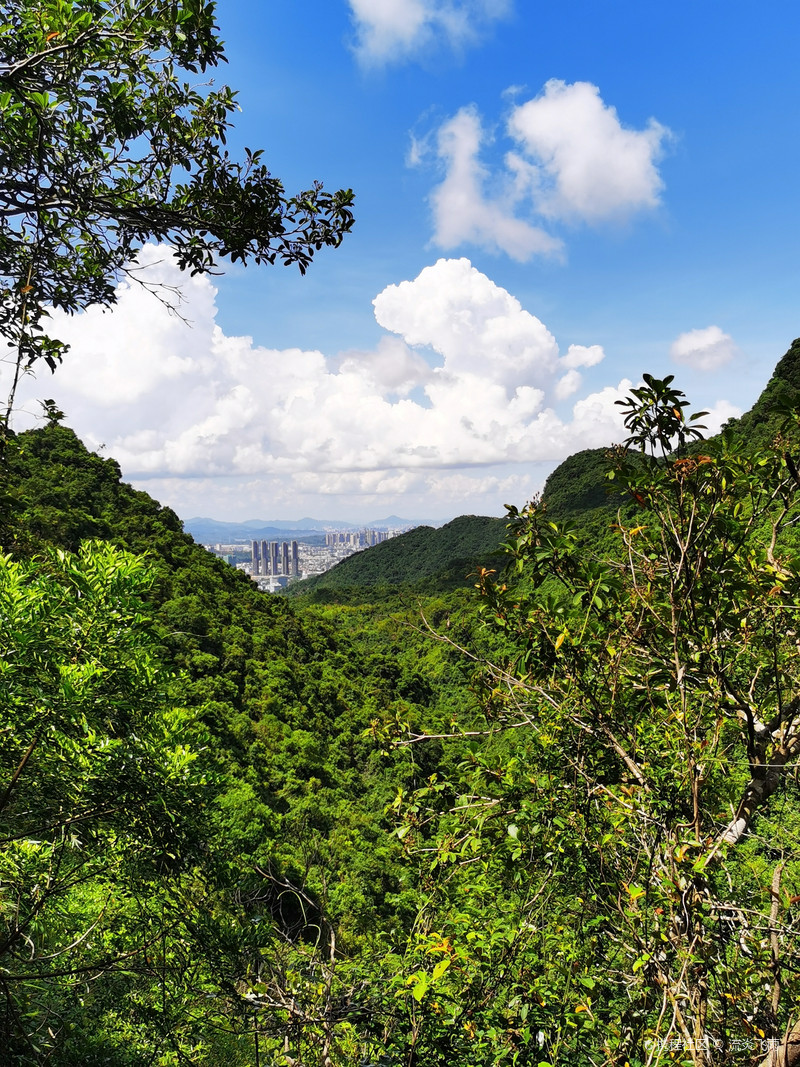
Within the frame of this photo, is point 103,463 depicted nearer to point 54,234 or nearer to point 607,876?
point 54,234

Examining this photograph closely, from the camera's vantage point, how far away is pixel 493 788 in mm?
2471

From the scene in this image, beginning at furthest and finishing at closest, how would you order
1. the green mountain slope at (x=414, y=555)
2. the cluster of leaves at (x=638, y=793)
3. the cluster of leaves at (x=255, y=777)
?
the green mountain slope at (x=414, y=555) < the cluster of leaves at (x=255, y=777) < the cluster of leaves at (x=638, y=793)

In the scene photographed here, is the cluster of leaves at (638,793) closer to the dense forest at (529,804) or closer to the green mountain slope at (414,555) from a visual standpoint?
the dense forest at (529,804)

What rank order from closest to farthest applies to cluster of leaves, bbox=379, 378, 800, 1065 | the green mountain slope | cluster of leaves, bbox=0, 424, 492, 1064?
cluster of leaves, bbox=379, 378, 800, 1065 < cluster of leaves, bbox=0, 424, 492, 1064 < the green mountain slope

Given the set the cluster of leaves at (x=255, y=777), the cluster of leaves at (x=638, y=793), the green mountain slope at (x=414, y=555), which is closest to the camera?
the cluster of leaves at (x=638, y=793)

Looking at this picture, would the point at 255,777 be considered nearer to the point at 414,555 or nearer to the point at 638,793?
the point at 638,793

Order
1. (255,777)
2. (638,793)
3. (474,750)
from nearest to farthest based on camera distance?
(638,793) → (474,750) → (255,777)

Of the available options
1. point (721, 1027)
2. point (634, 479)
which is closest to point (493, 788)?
point (721, 1027)

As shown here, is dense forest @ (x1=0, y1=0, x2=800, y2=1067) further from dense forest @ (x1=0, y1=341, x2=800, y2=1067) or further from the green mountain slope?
the green mountain slope

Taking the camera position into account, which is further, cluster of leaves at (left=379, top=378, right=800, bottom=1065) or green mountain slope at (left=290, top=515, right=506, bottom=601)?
green mountain slope at (left=290, top=515, right=506, bottom=601)

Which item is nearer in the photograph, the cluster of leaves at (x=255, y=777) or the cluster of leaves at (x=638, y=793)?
the cluster of leaves at (x=638, y=793)

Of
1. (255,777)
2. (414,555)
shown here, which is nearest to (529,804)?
(255,777)

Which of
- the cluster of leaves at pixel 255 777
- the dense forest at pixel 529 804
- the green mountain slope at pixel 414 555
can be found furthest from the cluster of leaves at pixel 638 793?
the green mountain slope at pixel 414 555

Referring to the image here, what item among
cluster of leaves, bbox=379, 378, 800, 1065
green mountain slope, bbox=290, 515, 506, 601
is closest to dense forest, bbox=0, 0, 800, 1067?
cluster of leaves, bbox=379, 378, 800, 1065
